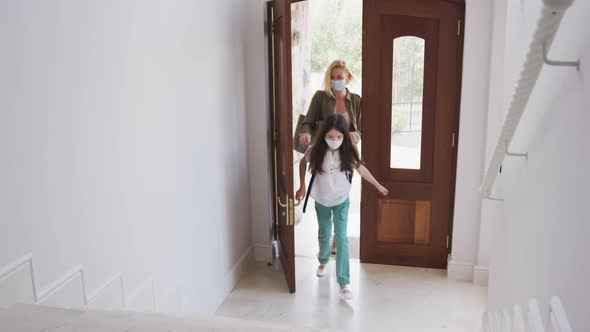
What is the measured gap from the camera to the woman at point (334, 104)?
3785 millimetres

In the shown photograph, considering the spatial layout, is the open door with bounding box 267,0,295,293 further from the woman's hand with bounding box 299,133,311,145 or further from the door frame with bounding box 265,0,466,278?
the woman's hand with bounding box 299,133,311,145

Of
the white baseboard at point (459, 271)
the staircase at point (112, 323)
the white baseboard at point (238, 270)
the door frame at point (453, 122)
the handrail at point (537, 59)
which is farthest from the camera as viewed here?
the white baseboard at point (459, 271)

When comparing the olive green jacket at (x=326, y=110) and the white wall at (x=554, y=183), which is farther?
the olive green jacket at (x=326, y=110)

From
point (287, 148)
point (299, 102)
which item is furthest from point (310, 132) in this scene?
point (299, 102)

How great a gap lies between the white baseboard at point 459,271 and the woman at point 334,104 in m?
1.18

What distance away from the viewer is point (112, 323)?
126 cm

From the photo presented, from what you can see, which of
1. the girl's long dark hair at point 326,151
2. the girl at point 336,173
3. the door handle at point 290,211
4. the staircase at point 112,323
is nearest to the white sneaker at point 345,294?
the girl at point 336,173

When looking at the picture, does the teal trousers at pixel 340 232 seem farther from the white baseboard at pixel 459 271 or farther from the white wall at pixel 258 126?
the white baseboard at pixel 459 271

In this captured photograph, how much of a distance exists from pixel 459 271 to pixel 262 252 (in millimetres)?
1546

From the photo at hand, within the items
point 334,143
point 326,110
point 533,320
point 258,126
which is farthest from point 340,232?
point 533,320

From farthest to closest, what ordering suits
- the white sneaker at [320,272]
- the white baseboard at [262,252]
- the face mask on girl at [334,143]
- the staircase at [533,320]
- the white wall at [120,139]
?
the white baseboard at [262,252]
the white sneaker at [320,272]
the face mask on girl at [334,143]
the white wall at [120,139]
the staircase at [533,320]

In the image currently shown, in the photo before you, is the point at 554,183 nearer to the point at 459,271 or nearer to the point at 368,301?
the point at 368,301

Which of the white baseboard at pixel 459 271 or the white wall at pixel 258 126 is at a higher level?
the white wall at pixel 258 126

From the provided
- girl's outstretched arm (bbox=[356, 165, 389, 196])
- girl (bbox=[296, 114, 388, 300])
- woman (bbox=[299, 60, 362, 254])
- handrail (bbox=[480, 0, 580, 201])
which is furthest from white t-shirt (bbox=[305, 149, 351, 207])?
handrail (bbox=[480, 0, 580, 201])
